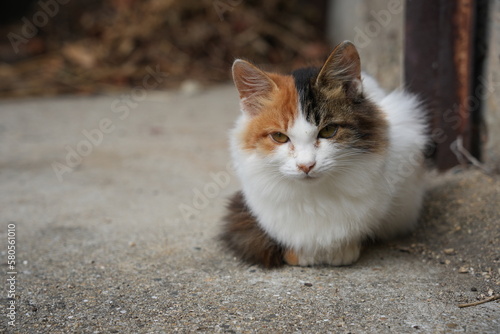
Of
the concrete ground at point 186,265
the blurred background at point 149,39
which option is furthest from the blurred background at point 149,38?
the concrete ground at point 186,265

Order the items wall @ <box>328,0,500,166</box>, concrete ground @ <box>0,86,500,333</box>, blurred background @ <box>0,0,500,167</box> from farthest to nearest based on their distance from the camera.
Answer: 1. blurred background @ <box>0,0,500,167</box>
2. wall @ <box>328,0,500,166</box>
3. concrete ground @ <box>0,86,500,333</box>

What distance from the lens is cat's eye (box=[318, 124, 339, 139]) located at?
7.16 feet

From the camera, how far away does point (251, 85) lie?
231 centimetres

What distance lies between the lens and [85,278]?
243 centimetres

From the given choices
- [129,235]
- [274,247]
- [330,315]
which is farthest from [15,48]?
[330,315]

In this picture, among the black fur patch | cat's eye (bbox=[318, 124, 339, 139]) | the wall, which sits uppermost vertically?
the black fur patch

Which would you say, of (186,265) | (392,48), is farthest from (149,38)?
(186,265)

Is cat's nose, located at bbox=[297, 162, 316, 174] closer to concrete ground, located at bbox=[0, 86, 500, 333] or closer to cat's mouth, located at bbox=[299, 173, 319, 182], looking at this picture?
cat's mouth, located at bbox=[299, 173, 319, 182]

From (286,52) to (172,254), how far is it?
559 cm

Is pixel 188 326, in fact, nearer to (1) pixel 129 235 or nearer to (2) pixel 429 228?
(1) pixel 129 235

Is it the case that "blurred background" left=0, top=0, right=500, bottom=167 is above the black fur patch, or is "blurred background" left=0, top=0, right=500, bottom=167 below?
below

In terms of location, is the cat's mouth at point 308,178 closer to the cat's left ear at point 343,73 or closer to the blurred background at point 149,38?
the cat's left ear at point 343,73

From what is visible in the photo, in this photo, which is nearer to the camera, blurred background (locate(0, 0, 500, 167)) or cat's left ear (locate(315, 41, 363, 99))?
cat's left ear (locate(315, 41, 363, 99))

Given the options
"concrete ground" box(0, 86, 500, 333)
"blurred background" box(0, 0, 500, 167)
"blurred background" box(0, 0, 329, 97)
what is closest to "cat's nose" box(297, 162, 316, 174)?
"concrete ground" box(0, 86, 500, 333)
